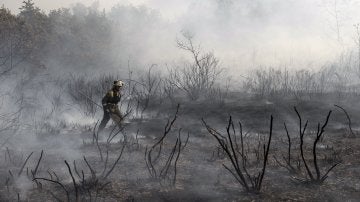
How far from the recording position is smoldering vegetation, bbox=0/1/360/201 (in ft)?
19.3

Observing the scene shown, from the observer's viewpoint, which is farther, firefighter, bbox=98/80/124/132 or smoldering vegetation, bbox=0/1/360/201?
firefighter, bbox=98/80/124/132

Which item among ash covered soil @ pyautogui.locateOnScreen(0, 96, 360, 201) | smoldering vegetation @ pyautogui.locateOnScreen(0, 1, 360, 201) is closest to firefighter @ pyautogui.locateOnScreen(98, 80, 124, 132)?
Answer: smoldering vegetation @ pyautogui.locateOnScreen(0, 1, 360, 201)

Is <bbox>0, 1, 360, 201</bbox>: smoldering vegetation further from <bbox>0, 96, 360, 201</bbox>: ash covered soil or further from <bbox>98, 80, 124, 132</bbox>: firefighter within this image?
<bbox>98, 80, 124, 132</bbox>: firefighter

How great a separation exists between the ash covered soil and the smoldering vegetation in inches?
0.8

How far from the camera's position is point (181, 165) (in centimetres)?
747

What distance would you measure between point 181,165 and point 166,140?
257cm

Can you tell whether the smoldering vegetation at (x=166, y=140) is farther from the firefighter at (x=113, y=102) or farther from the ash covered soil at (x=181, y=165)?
the firefighter at (x=113, y=102)

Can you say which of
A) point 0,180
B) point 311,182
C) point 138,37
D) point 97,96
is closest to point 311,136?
point 311,182

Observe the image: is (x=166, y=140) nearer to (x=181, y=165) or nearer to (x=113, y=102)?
(x=113, y=102)

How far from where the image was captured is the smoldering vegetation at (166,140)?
→ 5.89m

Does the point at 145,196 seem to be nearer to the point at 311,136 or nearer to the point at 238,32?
the point at 311,136

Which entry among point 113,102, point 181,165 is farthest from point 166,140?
point 181,165

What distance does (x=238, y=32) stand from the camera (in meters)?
33.1

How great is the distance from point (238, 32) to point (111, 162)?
26794 millimetres
